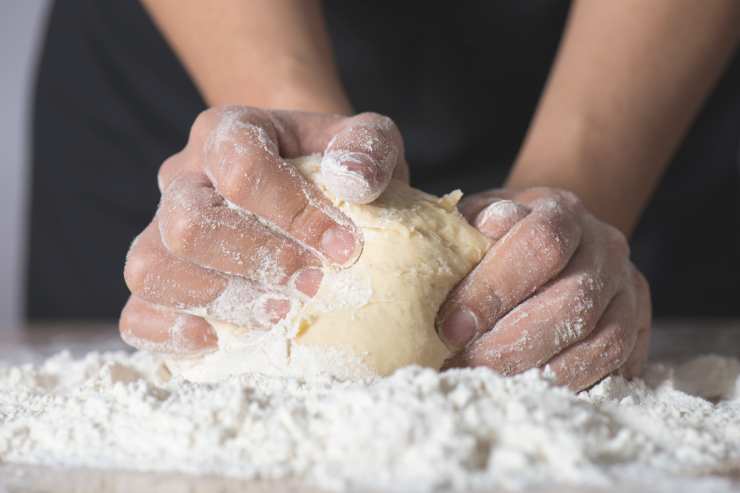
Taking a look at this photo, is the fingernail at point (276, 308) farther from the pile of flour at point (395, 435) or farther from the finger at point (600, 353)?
the finger at point (600, 353)

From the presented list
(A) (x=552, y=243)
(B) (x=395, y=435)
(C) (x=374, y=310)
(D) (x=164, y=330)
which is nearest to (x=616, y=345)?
(A) (x=552, y=243)

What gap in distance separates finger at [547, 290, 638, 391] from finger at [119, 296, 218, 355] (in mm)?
411

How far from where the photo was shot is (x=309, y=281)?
92 centimetres

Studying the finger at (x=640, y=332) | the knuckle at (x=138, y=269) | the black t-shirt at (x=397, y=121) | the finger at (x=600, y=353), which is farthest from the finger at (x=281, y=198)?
the black t-shirt at (x=397, y=121)

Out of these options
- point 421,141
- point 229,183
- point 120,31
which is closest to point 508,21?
point 421,141

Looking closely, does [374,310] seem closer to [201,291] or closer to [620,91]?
[201,291]

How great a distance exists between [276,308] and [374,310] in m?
0.12

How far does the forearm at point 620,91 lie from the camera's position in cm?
129

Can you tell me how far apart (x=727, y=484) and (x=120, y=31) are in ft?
4.92

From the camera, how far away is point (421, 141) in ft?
5.50

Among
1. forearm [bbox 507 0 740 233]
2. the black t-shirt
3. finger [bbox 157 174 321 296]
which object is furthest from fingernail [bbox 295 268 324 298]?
the black t-shirt

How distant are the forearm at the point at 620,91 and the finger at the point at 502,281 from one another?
34 centimetres

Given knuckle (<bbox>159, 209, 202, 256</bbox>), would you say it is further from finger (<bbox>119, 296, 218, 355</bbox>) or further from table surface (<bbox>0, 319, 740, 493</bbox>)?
table surface (<bbox>0, 319, 740, 493</bbox>)

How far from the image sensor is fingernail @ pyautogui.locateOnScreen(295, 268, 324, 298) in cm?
92
